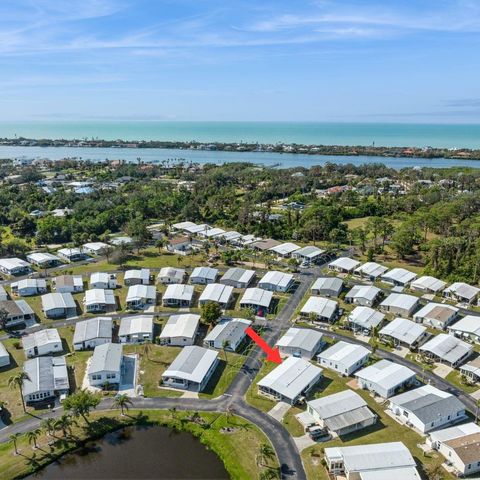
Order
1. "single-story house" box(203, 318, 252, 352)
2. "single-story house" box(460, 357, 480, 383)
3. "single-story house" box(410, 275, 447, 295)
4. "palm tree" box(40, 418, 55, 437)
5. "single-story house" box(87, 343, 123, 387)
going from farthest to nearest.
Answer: "single-story house" box(410, 275, 447, 295) → "single-story house" box(203, 318, 252, 352) → "single-story house" box(460, 357, 480, 383) → "single-story house" box(87, 343, 123, 387) → "palm tree" box(40, 418, 55, 437)

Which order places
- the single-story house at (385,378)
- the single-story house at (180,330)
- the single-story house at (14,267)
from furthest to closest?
the single-story house at (14,267), the single-story house at (180,330), the single-story house at (385,378)

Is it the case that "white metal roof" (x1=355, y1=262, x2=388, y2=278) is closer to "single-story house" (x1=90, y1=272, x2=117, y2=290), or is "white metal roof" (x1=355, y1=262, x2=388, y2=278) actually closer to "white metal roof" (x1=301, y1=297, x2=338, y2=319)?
"white metal roof" (x1=301, y1=297, x2=338, y2=319)

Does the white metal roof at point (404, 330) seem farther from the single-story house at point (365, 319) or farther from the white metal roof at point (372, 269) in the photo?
the white metal roof at point (372, 269)

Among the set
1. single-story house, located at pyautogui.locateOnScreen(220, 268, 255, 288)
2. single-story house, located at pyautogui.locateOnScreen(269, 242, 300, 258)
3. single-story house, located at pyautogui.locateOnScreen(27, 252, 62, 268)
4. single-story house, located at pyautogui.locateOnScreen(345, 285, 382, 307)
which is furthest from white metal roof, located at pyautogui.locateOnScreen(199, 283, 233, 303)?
single-story house, located at pyautogui.locateOnScreen(27, 252, 62, 268)

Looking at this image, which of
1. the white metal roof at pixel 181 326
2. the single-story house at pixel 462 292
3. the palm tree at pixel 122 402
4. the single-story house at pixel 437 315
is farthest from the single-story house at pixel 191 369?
the single-story house at pixel 462 292

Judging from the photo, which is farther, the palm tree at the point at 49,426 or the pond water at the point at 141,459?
the palm tree at the point at 49,426

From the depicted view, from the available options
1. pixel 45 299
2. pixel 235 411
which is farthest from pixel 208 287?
pixel 235 411

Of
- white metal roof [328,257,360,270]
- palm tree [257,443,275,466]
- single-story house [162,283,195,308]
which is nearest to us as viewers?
palm tree [257,443,275,466]
